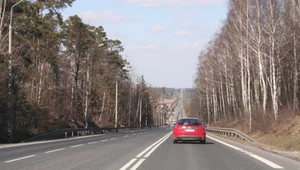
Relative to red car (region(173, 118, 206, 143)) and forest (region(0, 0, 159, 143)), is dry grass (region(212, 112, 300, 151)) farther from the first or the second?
forest (region(0, 0, 159, 143))

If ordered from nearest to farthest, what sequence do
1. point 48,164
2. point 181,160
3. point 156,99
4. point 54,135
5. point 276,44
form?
point 48,164 → point 181,160 → point 54,135 → point 276,44 → point 156,99

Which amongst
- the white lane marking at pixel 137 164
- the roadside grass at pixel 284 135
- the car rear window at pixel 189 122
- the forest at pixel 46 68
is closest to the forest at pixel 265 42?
the roadside grass at pixel 284 135

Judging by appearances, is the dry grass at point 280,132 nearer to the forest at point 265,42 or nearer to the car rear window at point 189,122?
the forest at point 265,42

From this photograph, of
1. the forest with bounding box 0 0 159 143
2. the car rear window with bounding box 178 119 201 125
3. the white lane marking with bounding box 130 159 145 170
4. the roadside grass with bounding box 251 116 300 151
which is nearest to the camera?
the white lane marking with bounding box 130 159 145 170

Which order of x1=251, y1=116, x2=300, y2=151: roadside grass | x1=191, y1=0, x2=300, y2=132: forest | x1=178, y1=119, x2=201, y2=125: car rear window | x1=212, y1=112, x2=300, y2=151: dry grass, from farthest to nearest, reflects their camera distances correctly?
x1=191, y1=0, x2=300, y2=132: forest, x1=178, y1=119, x2=201, y2=125: car rear window, x1=212, y1=112, x2=300, y2=151: dry grass, x1=251, y1=116, x2=300, y2=151: roadside grass

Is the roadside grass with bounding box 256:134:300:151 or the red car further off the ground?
the red car

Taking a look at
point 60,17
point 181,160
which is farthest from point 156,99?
point 181,160

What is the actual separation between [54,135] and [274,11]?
20874mm

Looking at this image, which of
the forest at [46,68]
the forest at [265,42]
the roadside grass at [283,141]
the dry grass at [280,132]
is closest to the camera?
the roadside grass at [283,141]

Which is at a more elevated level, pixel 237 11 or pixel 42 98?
pixel 237 11

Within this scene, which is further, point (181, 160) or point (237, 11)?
point (237, 11)

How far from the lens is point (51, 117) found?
45.4 metres

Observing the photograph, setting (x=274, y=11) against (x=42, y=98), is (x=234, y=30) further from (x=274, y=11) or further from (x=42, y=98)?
(x=42, y=98)

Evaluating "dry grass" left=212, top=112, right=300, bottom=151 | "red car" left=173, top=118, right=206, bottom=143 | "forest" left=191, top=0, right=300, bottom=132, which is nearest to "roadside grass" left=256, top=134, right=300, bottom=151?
"dry grass" left=212, top=112, right=300, bottom=151
